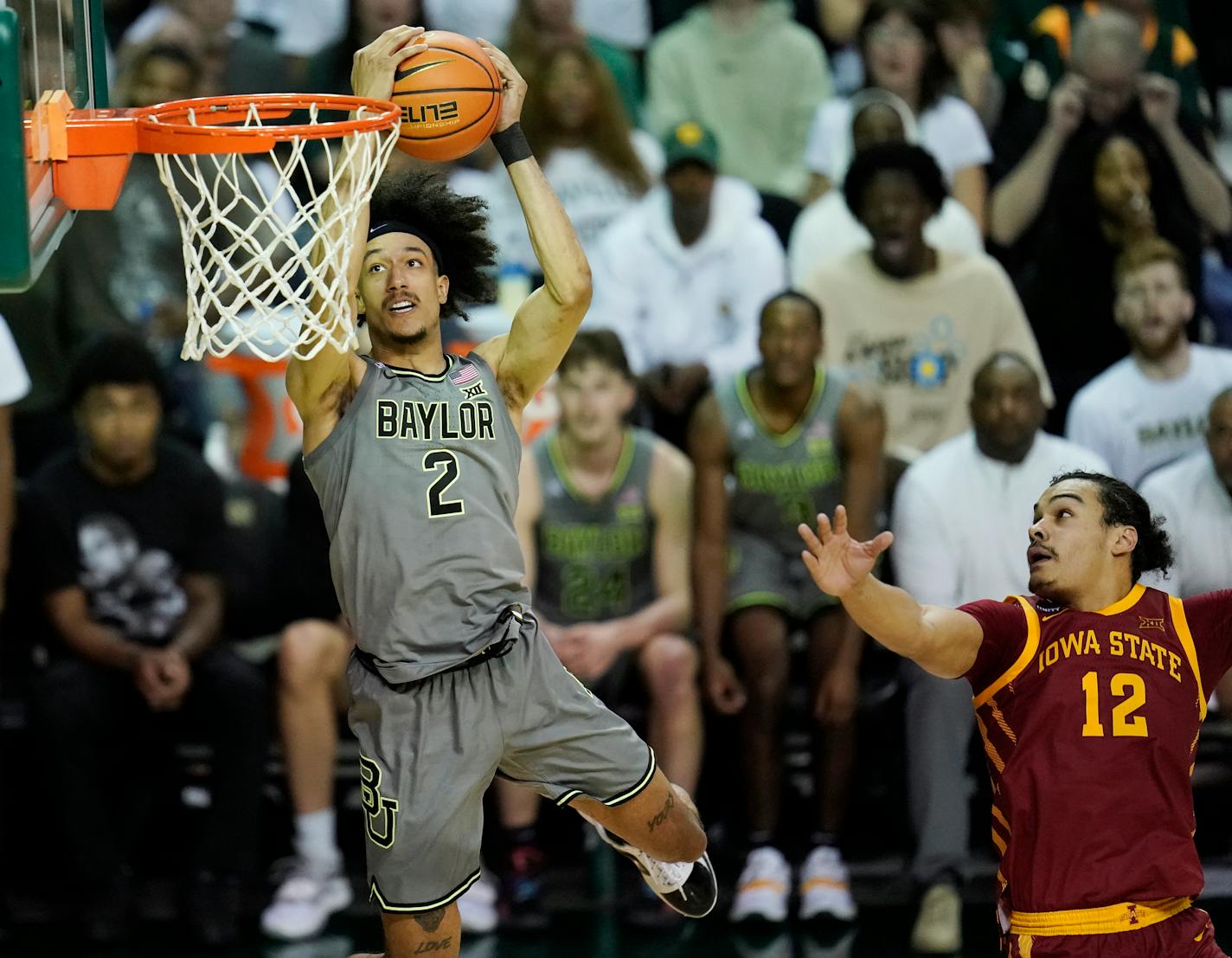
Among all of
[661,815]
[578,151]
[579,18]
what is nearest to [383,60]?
[661,815]

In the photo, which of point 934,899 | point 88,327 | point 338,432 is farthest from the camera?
point 88,327

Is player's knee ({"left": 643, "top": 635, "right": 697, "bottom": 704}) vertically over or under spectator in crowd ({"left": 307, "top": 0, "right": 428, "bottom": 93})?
under

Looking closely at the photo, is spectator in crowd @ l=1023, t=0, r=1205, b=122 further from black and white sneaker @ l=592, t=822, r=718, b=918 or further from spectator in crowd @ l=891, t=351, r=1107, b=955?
black and white sneaker @ l=592, t=822, r=718, b=918

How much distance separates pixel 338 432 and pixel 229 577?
2173mm

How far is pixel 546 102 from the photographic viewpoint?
778cm

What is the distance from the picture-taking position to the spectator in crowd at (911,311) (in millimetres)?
7258

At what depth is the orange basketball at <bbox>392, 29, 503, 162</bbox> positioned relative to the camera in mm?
4691

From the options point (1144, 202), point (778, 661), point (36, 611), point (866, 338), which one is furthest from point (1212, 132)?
point (36, 611)

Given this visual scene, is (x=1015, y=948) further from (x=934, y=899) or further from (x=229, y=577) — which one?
(x=229, y=577)

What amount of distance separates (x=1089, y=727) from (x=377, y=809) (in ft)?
5.45

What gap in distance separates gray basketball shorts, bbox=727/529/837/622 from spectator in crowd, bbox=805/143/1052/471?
0.74m

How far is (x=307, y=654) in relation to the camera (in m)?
6.45

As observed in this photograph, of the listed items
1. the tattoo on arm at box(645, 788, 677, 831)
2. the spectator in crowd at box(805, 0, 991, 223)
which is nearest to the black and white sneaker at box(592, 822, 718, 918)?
the tattoo on arm at box(645, 788, 677, 831)

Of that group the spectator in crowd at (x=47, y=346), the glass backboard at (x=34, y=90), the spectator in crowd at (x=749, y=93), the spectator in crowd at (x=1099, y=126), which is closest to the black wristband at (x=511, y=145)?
the glass backboard at (x=34, y=90)
